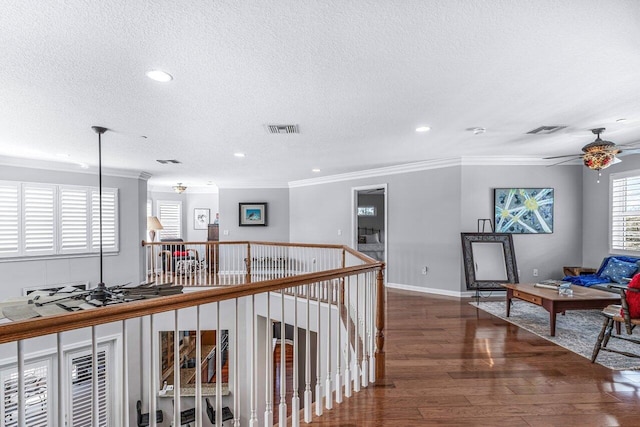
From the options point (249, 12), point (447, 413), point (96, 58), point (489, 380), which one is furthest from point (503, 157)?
point (96, 58)

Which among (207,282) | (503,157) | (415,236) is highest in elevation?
(503,157)

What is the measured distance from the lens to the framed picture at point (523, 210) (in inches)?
230

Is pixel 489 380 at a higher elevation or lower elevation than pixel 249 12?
lower

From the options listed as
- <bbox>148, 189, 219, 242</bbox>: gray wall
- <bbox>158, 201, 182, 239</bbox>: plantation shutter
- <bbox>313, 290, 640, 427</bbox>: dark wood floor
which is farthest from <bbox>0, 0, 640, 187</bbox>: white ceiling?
<bbox>148, 189, 219, 242</bbox>: gray wall

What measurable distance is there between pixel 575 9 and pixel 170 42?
2.38m

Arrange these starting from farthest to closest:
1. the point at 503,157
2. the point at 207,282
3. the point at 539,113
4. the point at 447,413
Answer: the point at 207,282
the point at 503,157
the point at 539,113
the point at 447,413

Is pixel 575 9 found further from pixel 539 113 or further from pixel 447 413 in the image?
pixel 447 413

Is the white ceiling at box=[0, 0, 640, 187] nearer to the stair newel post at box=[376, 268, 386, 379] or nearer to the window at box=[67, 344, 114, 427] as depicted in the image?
the stair newel post at box=[376, 268, 386, 379]

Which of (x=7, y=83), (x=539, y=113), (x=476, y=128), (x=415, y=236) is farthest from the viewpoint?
(x=415, y=236)

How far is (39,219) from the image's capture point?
18.8ft

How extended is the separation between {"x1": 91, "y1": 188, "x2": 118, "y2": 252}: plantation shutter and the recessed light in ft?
16.8

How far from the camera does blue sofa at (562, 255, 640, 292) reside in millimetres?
4707

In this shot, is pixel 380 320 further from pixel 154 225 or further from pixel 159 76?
pixel 154 225

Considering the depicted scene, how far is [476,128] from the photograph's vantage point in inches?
157
